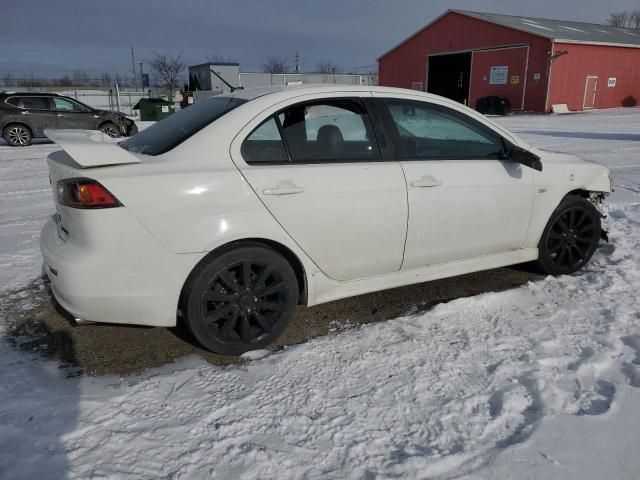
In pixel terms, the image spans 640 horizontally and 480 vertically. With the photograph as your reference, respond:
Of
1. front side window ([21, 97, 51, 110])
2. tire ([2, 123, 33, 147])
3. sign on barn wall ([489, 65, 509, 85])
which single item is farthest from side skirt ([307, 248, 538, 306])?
sign on barn wall ([489, 65, 509, 85])

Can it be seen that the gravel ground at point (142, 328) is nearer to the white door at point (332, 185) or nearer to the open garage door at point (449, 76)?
the white door at point (332, 185)

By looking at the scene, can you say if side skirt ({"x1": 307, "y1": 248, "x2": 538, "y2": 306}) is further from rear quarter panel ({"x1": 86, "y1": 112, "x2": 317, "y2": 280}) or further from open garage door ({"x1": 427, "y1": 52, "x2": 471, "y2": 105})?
open garage door ({"x1": 427, "y1": 52, "x2": 471, "y2": 105})

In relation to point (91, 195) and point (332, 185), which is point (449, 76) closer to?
point (332, 185)

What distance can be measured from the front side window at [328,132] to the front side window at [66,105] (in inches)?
547

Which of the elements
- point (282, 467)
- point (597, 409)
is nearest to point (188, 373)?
point (282, 467)

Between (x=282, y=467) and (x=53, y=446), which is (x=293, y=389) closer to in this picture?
(x=282, y=467)

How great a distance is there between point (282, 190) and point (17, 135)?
14.0m

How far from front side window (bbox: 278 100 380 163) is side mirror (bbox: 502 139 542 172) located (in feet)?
3.75

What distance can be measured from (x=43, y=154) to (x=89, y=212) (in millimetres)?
11378

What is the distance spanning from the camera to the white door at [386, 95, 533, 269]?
3.42 metres

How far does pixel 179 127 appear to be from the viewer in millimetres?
3195

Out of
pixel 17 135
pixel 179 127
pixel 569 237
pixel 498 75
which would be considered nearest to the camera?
pixel 179 127

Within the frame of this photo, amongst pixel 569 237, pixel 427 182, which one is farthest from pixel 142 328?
pixel 569 237

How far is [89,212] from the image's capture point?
2.61 m
